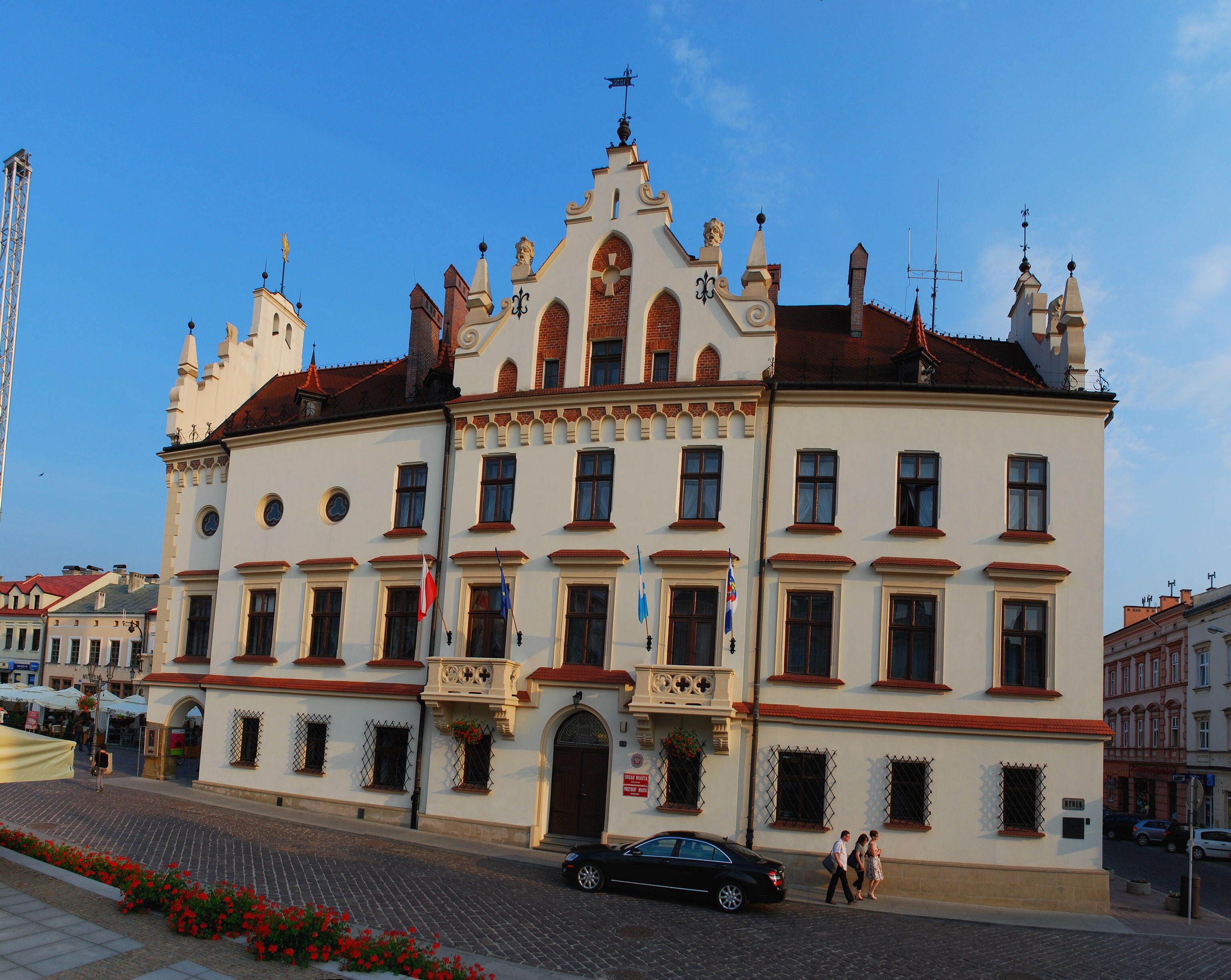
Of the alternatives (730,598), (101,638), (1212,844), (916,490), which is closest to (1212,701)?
(1212,844)

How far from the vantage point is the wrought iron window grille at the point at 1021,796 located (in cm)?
2138

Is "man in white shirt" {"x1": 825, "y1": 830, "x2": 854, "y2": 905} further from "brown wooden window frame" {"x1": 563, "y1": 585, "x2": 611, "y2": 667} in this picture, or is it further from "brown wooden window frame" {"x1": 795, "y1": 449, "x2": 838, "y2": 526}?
"brown wooden window frame" {"x1": 795, "y1": 449, "x2": 838, "y2": 526}

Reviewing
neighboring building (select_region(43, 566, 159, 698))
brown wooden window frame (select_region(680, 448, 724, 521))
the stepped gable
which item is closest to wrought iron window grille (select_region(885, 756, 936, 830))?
brown wooden window frame (select_region(680, 448, 724, 521))

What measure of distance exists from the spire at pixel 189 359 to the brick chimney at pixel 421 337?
8517 millimetres

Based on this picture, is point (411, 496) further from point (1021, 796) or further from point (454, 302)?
point (1021, 796)

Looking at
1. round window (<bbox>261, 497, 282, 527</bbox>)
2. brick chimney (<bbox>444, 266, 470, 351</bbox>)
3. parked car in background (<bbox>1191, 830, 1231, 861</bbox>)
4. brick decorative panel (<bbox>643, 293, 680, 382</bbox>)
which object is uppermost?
brick chimney (<bbox>444, 266, 470, 351</bbox>)

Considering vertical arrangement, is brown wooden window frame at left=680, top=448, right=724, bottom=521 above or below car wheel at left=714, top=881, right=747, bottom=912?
above

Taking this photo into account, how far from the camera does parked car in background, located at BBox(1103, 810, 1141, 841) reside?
44719 mm

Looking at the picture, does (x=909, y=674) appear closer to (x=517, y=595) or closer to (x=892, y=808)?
(x=892, y=808)

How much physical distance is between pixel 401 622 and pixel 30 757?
1121 cm

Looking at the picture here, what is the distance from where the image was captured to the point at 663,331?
2547cm

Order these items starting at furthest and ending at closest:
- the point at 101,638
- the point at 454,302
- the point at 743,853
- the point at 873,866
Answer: the point at 101,638, the point at 454,302, the point at 873,866, the point at 743,853

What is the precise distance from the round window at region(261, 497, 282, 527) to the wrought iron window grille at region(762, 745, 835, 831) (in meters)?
17.4

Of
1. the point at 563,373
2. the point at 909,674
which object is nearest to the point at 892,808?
the point at 909,674
